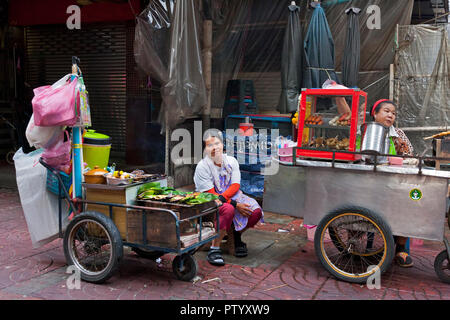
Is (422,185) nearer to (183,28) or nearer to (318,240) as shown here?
(318,240)

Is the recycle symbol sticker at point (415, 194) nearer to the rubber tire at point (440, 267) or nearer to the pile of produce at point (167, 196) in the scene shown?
the rubber tire at point (440, 267)

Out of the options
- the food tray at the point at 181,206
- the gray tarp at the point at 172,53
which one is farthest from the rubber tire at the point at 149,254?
the gray tarp at the point at 172,53

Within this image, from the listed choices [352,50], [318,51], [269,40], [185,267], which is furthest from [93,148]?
[269,40]

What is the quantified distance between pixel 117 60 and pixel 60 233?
22.6 ft

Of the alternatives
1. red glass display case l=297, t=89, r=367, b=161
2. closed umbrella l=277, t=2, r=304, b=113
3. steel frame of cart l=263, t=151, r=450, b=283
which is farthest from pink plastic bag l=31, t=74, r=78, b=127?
closed umbrella l=277, t=2, r=304, b=113

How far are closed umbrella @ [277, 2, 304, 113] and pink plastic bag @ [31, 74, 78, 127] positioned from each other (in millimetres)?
3972

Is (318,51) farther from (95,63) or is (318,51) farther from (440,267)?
(95,63)

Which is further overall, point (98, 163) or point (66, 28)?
point (66, 28)

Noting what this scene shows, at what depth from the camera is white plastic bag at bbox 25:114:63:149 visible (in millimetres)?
4349

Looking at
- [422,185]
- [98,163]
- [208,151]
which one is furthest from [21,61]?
[422,185]

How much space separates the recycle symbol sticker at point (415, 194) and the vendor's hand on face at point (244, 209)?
5.62 feet

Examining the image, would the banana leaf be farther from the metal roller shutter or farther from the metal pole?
the metal roller shutter

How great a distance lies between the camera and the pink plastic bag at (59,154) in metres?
4.46

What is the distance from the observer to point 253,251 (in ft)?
17.3
